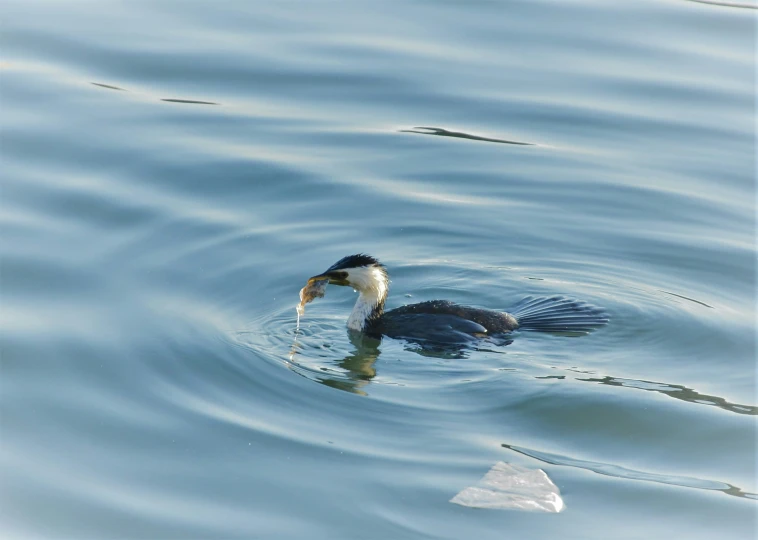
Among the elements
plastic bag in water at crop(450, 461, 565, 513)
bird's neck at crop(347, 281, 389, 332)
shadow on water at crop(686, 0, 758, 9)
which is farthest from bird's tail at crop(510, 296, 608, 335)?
shadow on water at crop(686, 0, 758, 9)

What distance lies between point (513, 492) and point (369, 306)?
3.28 meters

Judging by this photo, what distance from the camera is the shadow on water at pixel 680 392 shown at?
8.53 m

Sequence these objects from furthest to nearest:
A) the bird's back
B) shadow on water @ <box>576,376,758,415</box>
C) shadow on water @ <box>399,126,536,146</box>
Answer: shadow on water @ <box>399,126,536,146</box>, the bird's back, shadow on water @ <box>576,376,758,415</box>

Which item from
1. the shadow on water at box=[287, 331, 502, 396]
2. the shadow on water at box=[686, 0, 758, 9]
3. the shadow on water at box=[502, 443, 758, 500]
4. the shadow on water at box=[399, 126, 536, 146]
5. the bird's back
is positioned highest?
the shadow on water at box=[686, 0, 758, 9]

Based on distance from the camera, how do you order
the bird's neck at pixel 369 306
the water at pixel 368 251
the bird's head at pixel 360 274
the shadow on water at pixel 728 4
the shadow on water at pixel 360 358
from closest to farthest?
the water at pixel 368 251 → the shadow on water at pixel 360 358 → the bird's head at pixel 360 274 → the bird's neck at pixel 369 306 → the shadow on water at pixel 728 4

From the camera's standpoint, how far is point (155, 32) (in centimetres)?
1678

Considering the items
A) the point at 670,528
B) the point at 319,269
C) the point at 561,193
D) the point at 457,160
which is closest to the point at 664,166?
the point at 561,193

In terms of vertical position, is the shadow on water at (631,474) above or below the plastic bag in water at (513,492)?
above

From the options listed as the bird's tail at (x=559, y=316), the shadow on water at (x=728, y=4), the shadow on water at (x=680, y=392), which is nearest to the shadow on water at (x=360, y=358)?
the bird's tail at (x=559, y=316)

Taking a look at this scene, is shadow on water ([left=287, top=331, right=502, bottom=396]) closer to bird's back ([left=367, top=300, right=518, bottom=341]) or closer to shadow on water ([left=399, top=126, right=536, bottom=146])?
bird's back ([left=367, top=300, right=518, bottom=341])

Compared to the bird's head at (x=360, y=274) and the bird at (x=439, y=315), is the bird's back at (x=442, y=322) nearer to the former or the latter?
the bird at (x=439, y=315)

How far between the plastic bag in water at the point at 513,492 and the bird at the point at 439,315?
2.29 meters

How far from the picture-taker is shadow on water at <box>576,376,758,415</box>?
336 inches

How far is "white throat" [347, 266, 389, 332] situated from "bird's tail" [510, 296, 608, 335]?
1201 millimetres
